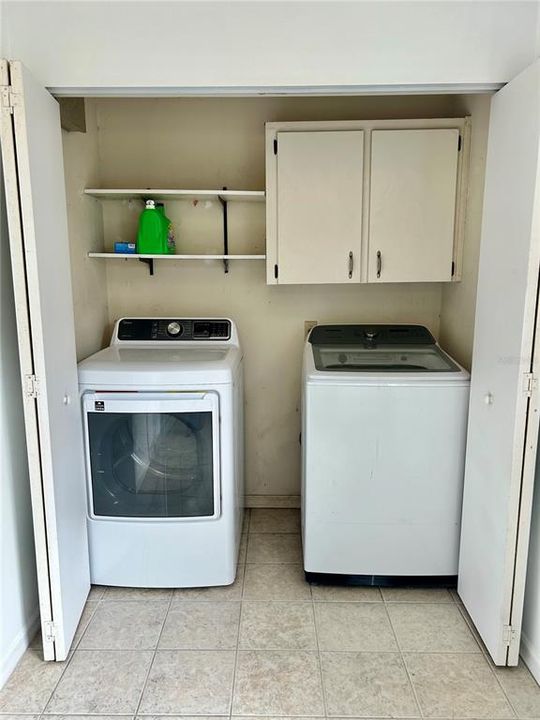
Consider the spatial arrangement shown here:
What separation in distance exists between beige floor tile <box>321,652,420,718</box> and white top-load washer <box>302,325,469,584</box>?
41 cm

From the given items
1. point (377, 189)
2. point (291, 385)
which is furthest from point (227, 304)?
point (377, 189)

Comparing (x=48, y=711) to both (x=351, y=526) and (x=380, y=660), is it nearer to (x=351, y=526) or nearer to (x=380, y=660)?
(x=380, y=660)

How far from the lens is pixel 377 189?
2289 mm

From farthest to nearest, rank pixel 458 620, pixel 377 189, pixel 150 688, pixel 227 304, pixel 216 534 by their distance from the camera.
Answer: pixel 227 304 < pixel 377 189 < pixel 216 534 < pixel 458 620 < pixel 150 688

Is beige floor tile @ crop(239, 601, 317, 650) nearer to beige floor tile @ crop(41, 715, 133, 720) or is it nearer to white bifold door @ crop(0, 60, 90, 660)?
beige floor tile @ crop(41, 715, 133, 720)

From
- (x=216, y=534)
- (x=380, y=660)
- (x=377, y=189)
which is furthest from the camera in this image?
(x=377, y=189)

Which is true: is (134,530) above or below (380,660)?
above

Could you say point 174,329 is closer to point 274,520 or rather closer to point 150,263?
point 150,263

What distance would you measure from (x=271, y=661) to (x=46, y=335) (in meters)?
1.42

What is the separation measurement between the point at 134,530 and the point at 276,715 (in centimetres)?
92

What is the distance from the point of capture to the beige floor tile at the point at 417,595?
83.0 inches

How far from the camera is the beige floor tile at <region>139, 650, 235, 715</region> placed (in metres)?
1.58

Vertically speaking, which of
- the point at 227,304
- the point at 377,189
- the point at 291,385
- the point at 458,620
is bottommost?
the point at 458,620

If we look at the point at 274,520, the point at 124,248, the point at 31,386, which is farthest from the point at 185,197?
the point at 274,520
